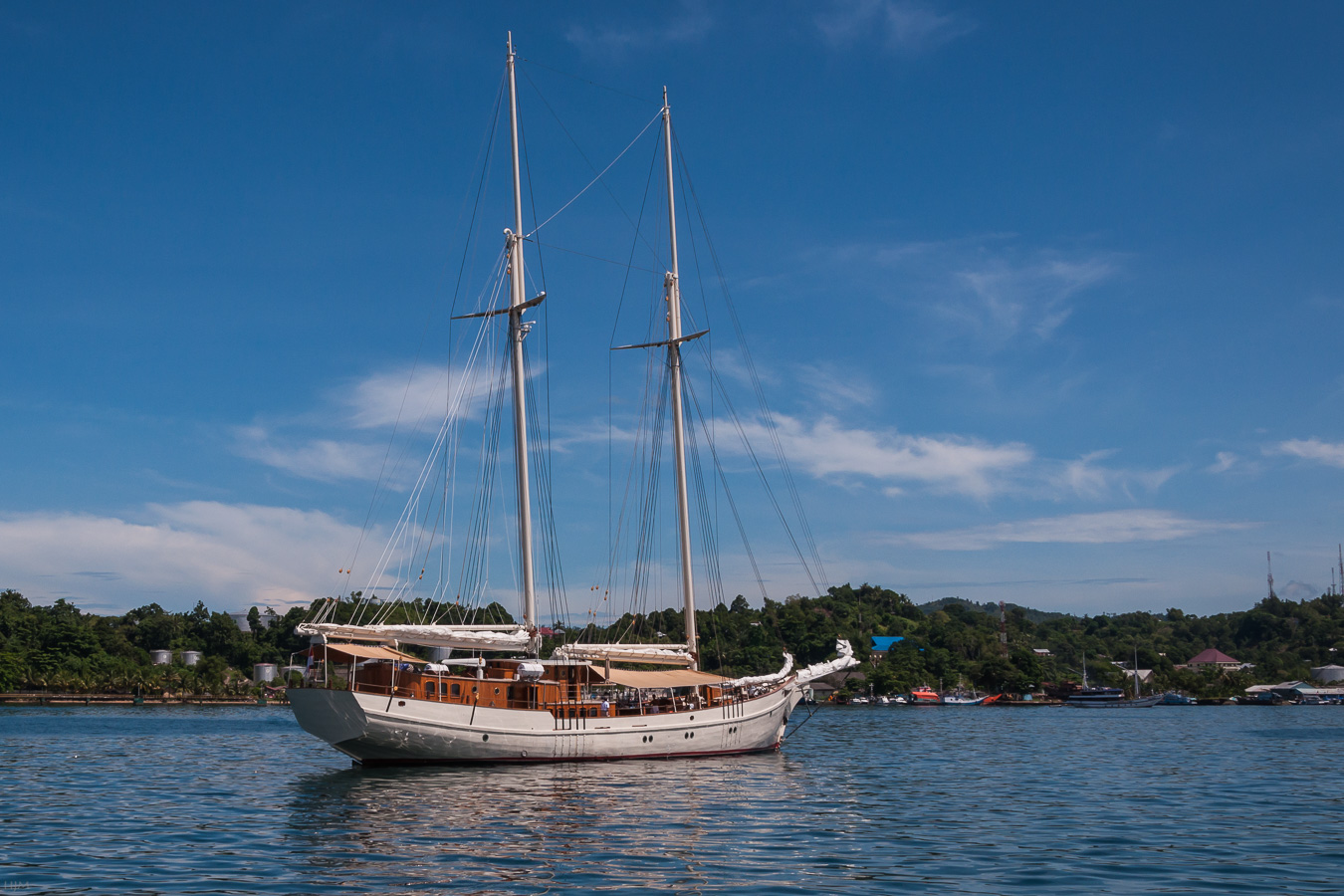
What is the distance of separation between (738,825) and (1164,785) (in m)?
23.2

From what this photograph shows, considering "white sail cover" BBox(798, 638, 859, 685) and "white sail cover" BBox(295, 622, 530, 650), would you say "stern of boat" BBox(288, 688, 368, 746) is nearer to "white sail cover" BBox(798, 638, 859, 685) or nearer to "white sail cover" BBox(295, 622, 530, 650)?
"white sail cover" BBox(295, 622, 530, 650)

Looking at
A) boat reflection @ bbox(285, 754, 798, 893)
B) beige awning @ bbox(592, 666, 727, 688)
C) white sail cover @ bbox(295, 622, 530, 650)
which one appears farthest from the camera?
beige awning @ bbox(592, 666, 727, 688)

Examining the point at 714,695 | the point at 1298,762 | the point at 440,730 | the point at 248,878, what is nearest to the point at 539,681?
the point at 440,730

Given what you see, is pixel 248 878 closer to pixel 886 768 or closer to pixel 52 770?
pixel 52 770

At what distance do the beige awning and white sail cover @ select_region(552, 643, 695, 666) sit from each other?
115 centimetres

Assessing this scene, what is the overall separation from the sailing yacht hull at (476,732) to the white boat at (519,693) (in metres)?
0.06

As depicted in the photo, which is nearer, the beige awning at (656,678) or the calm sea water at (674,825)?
the calm sea water at (674,825)

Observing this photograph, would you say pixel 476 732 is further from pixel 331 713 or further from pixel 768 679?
pixel 768 679

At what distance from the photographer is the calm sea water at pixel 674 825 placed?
23438 millimetres

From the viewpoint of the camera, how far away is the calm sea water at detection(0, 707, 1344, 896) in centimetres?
2344

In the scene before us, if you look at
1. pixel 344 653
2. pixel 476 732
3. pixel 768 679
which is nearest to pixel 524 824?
pixel 476 732

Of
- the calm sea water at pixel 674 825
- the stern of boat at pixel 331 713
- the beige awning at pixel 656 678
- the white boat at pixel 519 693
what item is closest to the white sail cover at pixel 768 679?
the white boat at pixel 519 693

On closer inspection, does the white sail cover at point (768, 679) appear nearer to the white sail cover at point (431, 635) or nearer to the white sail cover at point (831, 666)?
the white sail cover at point (831, 666)

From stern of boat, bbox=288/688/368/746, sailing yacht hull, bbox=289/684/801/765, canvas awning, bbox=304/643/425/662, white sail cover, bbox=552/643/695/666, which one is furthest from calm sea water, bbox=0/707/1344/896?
white sail cover, bbox=552/643/695/666
